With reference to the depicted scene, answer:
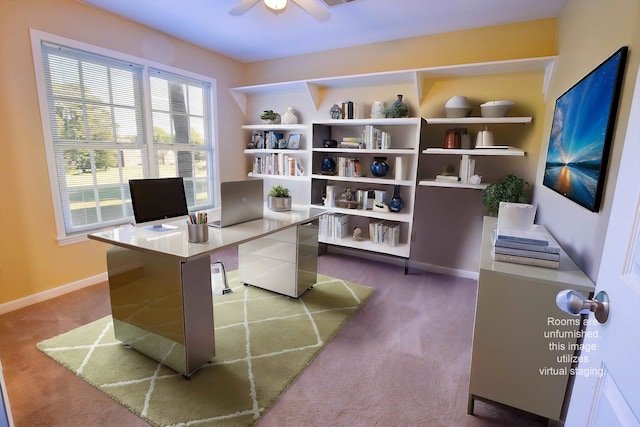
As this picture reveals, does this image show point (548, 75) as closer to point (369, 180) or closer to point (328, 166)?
point (369, 180)

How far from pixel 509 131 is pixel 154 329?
Result: 330 centimetres

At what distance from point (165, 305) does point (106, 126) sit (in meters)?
2.17

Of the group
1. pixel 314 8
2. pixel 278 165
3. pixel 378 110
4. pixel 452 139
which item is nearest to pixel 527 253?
pixel 452 139

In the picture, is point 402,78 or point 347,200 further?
point 347,200

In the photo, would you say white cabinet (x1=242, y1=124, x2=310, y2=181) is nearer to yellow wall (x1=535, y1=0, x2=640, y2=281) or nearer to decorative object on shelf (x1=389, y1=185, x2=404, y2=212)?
decorative object on shelf (x1=389, y1=185, x2=404, y2=212)

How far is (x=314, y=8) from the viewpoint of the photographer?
223 cm

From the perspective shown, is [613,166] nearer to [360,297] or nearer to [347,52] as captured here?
[360,297]

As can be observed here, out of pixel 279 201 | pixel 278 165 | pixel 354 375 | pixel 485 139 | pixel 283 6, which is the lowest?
pixel 354 375

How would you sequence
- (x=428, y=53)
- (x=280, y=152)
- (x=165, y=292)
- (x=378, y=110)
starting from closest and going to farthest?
(x=165, y=292)
(x=428, y=53)
(x=378, y=110)
(x=280, y=152)

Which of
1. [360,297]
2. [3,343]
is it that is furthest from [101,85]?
[360,297]

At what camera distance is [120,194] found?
3152mm

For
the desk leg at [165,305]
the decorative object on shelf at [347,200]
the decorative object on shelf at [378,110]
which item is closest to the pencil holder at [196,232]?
the desk leg at [165,305]

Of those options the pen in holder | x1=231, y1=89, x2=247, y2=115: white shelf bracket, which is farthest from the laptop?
x1=231, y1=89, x2=247, y2=115: white shelf bracket

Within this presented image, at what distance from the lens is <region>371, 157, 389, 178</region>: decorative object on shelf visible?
3.41 metres
